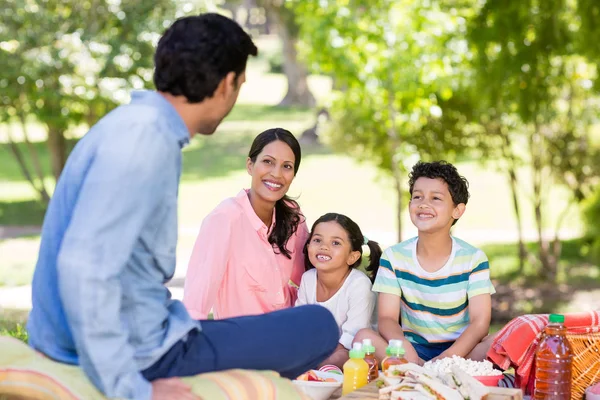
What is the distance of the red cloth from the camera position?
3.78 metres

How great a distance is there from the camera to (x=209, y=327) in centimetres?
278

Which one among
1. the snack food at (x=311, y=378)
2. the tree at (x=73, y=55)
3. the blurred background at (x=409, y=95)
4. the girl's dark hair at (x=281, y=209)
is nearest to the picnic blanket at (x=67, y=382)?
the snack food at (x=311, y=378)

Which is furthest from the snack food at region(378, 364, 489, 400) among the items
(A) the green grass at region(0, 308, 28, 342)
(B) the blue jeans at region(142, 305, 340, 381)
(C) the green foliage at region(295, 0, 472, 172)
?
(C) the green foliage at region(295, 0, 472, 172)

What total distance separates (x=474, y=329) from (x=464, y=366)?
1.35 ft

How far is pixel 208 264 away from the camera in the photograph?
13.3 ft

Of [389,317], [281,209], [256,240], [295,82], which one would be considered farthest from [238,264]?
[295,82]

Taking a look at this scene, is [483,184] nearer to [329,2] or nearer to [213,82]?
[329,2]

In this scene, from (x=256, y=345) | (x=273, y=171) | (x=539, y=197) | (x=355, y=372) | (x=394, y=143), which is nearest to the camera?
(x=256, y=345)

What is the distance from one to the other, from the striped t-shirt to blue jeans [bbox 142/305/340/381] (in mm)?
1284

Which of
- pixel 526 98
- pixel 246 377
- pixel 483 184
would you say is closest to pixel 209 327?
pixel 246 377

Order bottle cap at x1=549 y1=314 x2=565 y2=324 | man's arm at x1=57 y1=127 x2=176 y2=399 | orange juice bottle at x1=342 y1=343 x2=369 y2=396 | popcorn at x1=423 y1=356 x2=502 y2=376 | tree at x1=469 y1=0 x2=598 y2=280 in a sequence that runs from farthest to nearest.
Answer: tree at x1=469 y1=0 x2=598 y2=280 < bottle cap at x1=549 y1=314 x2=565 y2=324 < popcorn at x1=423 y1=356 x2=502 y2=376 < orange juice bottle at x1=342 y1=343 x2=369 y2=396 < man's arm at x1=57 y1=127 x2=176 y2=399

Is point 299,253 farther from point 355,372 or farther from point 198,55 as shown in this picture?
point 198,55

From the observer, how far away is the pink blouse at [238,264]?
13.4ft

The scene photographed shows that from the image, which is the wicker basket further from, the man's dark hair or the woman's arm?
the man's dark hair
